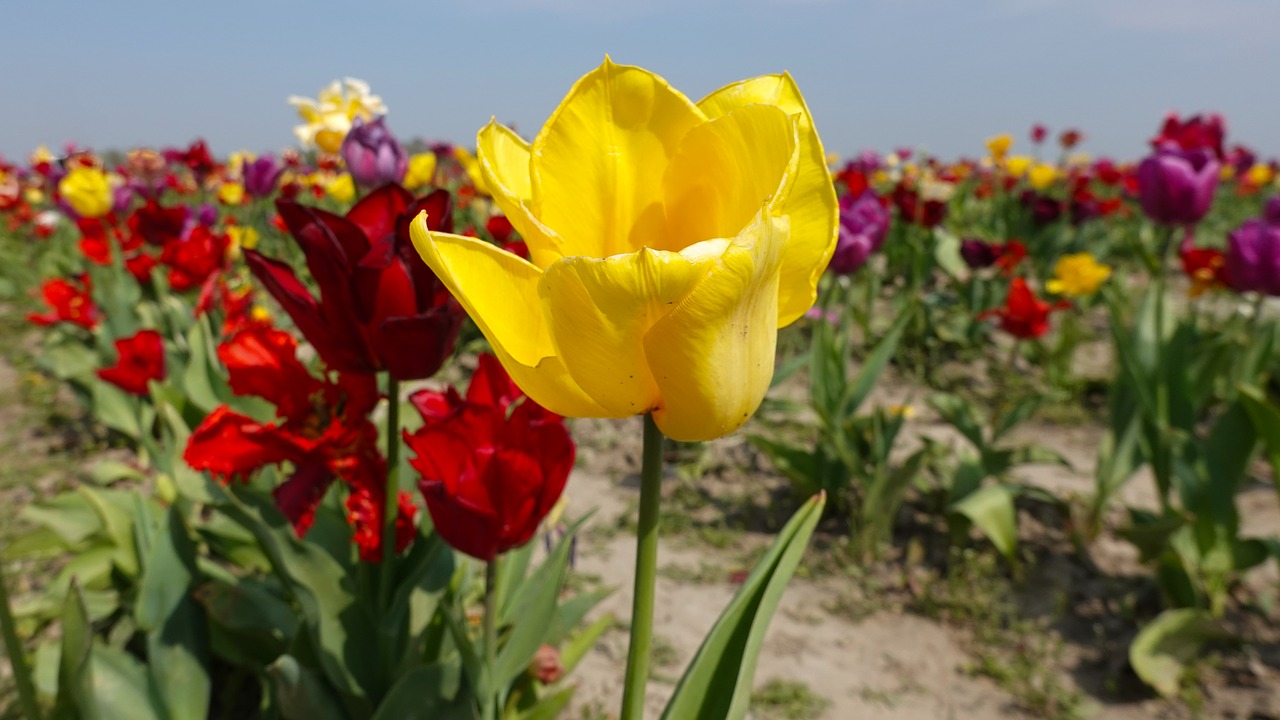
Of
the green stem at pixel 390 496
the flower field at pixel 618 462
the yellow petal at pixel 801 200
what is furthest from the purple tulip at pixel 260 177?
the yellow petal at pixel 801 200

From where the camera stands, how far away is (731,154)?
56cm

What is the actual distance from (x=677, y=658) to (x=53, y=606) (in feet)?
4.91

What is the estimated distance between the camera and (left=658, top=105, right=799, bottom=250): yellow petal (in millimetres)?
516

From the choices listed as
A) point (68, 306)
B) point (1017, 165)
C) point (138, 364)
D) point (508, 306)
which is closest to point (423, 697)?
point (508, 306)

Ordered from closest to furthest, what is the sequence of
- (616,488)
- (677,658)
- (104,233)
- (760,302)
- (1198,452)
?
(760,302) < (677,658) < (1198,452) < (616,488) < (104,233)

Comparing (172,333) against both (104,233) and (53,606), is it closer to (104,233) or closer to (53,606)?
(104,233)

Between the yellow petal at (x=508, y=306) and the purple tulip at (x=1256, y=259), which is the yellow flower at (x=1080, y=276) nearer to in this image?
the purple tulip at (x=1256, y=259)

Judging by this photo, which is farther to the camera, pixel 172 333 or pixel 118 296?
pixel 118 296

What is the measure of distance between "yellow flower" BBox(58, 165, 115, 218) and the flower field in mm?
28

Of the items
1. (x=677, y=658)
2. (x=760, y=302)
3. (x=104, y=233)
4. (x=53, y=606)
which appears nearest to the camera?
(x=760, y=302)

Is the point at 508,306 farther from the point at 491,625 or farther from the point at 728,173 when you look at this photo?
the point at 491,625

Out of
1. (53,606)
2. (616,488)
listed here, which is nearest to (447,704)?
(53,606)

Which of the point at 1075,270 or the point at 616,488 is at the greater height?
the point at 1075,270

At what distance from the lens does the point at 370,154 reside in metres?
2.32
